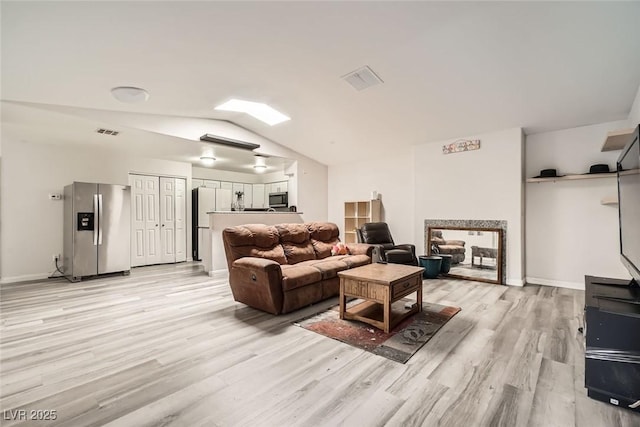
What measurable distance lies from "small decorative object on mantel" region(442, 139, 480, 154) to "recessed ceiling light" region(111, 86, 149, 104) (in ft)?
15.4

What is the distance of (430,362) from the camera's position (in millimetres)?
2068

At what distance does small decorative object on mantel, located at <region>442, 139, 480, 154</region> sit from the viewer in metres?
4.66

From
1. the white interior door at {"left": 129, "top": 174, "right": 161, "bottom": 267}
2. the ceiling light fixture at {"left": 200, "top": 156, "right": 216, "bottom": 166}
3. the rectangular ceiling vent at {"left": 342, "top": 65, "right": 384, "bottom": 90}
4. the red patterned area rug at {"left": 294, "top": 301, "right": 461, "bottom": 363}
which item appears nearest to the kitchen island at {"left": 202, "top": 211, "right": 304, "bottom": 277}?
the ceiling light fixture at {"left": 200, "top": 156, "right": 216, "bottom": 166}

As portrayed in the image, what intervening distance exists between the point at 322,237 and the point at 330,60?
8.22ft

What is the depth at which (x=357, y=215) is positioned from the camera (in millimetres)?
6566

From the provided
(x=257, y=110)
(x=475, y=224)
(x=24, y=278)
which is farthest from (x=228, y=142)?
(x=475, y=224)

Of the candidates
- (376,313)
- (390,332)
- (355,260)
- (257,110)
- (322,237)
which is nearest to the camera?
(390,332)

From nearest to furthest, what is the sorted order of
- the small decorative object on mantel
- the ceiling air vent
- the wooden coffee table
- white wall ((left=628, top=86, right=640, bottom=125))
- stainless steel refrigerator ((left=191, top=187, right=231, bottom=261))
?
1. the wooden coffee table
2. white wall ((left=628, top=86, right=640, bottom=125))
3. the ceiling air vent
4. the small decorative object on mantel
5. stainless steel refrigerator ((left=191, top=187, right=231, bottom=261))

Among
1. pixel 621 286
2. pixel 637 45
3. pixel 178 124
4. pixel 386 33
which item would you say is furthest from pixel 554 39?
pixel 178 124

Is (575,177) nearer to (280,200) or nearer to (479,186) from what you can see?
(479,186)

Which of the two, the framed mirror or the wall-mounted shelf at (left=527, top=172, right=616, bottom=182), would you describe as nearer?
the wall-mounted shelf at (left=527, top=172, right=616, bottom=182)

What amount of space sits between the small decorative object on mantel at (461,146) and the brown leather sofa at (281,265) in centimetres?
233

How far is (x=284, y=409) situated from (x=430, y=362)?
1.13 metres

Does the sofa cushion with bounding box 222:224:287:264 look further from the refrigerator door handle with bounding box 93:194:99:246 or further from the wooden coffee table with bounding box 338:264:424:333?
the refrigerator door handle with bounding box 93:194:99:246
